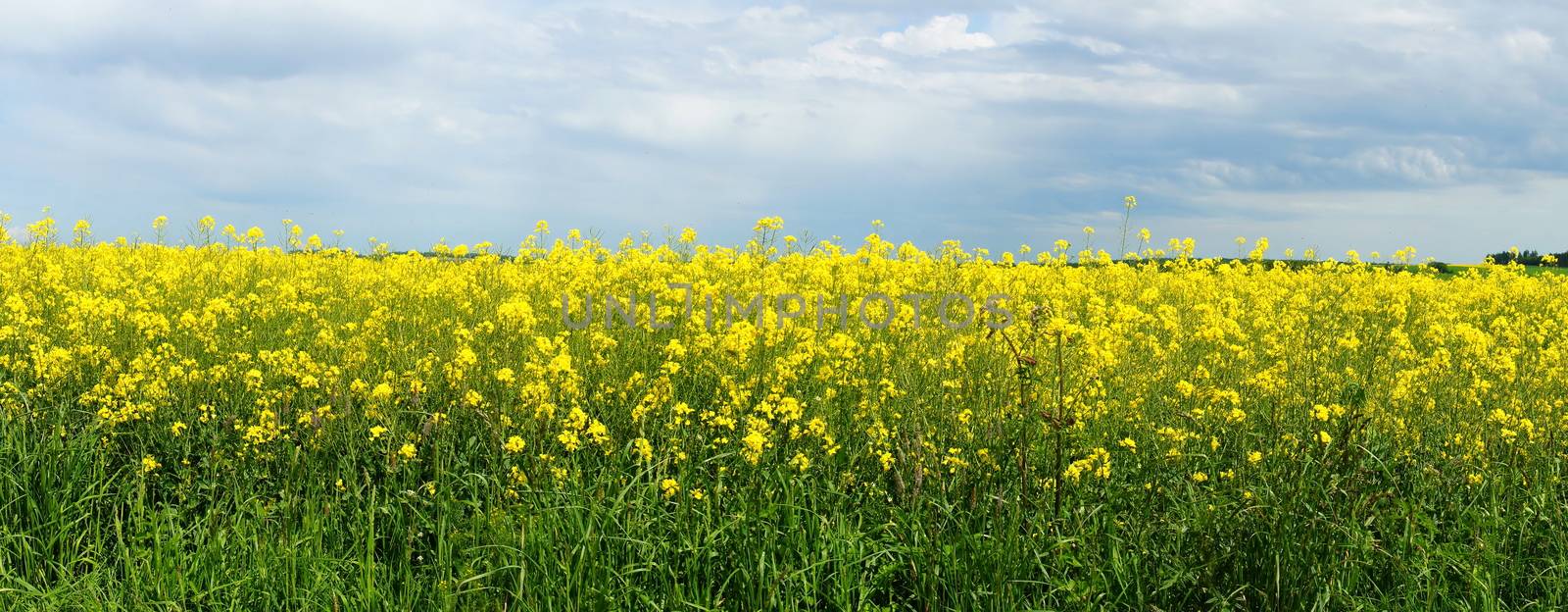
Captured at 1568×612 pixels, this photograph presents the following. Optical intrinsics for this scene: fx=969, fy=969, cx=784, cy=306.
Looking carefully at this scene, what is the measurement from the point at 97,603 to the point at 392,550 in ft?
2.92

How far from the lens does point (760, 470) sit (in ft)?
12.2

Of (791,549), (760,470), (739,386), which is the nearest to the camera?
(791,549)

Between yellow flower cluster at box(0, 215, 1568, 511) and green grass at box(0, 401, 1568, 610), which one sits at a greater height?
yellow flower cluster at box(0, 215, 1568, 511)

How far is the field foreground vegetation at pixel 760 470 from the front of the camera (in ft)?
10.0

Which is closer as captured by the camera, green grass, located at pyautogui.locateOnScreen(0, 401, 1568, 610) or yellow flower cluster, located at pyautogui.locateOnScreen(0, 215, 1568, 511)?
green grass, located at pyautogui.locateOnScreen(0, 401, 1568, 610)

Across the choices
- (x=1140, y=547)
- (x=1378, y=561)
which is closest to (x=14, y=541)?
(x=1140, y=547)

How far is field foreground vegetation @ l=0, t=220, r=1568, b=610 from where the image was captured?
3.06 meters

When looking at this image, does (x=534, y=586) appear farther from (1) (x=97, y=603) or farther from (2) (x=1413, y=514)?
(2) (x=1413, y=514)

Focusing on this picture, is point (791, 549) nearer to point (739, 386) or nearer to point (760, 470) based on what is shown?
point (760, 470)

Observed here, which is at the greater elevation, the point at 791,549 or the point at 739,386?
the point at 739,386

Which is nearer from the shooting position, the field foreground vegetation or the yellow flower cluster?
the field foreground vegetation

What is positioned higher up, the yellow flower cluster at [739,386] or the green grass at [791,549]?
the yellow flower cluster at [739,386]

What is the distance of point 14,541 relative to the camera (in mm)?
3707

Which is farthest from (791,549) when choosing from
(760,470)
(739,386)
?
(739,386)
